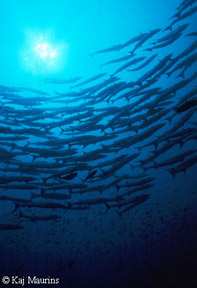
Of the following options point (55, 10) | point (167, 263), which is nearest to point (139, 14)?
point (55, 10)

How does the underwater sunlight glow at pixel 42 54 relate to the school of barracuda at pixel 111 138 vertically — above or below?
above

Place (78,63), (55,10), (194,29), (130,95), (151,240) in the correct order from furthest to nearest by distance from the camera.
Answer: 1. (78,63)
2. (151,240)
3. (55,10)
4. (194,29)
5. (130,95)

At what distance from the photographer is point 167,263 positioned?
10.6 metres

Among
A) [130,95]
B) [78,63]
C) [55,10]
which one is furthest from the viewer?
[78,63]

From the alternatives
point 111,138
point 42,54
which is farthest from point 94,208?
point 42,54

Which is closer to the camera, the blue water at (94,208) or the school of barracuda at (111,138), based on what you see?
the school of barracuda at (111,138)

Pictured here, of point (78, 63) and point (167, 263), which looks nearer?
point (167, 263)

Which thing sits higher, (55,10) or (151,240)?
(55,10)

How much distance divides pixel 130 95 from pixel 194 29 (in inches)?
174

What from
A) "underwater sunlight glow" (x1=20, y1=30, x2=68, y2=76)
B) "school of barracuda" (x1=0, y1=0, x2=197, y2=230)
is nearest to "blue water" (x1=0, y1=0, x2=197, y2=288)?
"underwater sunlight glow" (x1=20, y1=30, x2=68, y2=76)

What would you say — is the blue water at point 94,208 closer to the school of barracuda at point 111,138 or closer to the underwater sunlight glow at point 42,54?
the underwater sunlight glow at point 42,54

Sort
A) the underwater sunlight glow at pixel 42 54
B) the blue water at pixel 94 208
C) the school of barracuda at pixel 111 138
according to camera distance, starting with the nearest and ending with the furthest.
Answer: the school of barracuda at pixel 111 138 < the blue water at pixel 94 208 < the underwater sunlight glow at pixel 42 54

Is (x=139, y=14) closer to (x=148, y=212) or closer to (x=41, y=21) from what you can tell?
(x=41, y=21)

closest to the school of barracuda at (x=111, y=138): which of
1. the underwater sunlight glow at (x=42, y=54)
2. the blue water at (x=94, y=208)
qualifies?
the blue water at (x=94, y=208)
